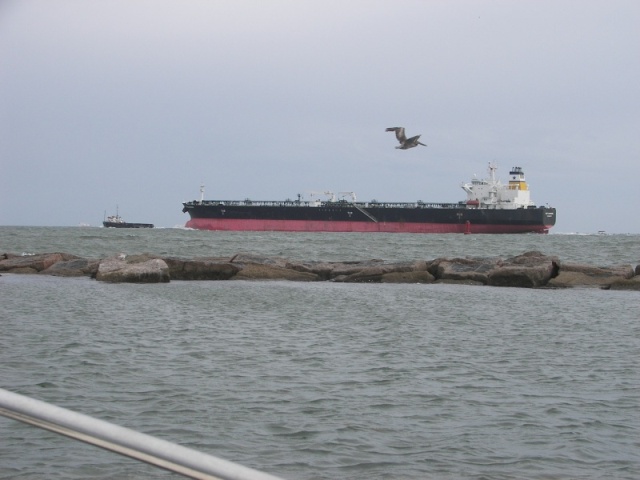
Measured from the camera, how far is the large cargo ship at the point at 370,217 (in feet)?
211

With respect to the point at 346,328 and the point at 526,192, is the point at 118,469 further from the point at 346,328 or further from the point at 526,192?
the point at 526,192

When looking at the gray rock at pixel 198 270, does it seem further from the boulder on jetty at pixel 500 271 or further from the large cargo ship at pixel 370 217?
the large cargo ship at pixel 370 217

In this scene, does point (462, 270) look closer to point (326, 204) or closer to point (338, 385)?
point (338, 385)

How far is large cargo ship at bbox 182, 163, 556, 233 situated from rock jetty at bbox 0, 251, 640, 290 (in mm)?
41912

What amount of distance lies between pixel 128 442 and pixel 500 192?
71711mm

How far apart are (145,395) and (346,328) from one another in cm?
512

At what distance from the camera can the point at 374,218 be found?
6475 centimetres

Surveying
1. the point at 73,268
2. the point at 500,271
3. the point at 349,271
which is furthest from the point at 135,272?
the point at 500,271

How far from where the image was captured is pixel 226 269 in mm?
20672

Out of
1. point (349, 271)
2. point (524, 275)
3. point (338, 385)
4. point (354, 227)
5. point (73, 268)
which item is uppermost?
point (354, 227)

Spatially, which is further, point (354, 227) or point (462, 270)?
point (354, 227)

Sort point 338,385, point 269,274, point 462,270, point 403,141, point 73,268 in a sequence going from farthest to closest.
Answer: point 73,268 < point 269,274 < point 462,270 < point 403,141 < point 338,385

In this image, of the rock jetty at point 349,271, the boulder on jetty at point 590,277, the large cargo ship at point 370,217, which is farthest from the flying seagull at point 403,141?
the large cargo ship at point 370,217

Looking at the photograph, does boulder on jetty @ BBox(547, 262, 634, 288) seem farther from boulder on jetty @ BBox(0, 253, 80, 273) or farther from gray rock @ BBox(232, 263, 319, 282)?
boulder on jetty @ BBox(0, 253, 80, 273)
